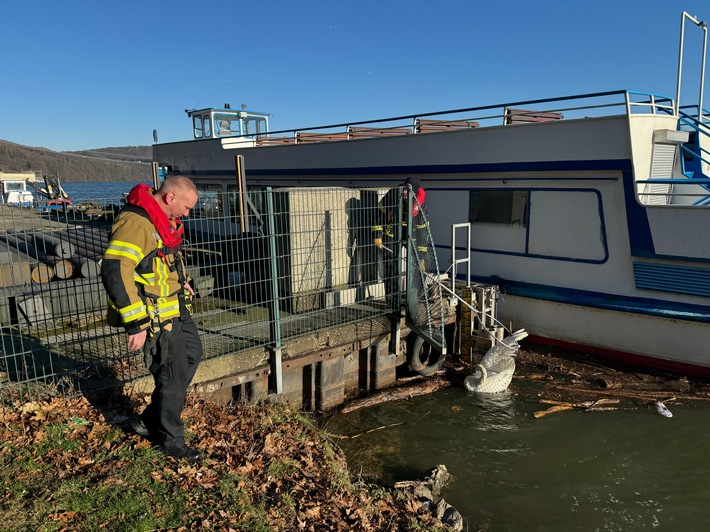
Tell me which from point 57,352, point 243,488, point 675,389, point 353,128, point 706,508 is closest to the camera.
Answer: point 243,488

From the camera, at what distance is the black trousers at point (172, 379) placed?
396 cm

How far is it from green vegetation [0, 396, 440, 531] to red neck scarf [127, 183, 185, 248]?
182 cm

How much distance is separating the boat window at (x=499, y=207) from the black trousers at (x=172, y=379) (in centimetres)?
728

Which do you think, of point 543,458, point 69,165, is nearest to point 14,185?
point 543,458

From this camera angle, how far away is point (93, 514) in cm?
338

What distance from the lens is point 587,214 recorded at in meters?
8.77

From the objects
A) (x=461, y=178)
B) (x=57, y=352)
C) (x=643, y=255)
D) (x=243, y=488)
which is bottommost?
(x=243, y=488)

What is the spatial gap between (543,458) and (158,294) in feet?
16.7

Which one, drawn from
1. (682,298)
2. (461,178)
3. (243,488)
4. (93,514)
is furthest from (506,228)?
(93,514)

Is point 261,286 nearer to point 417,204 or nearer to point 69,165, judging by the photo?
point 417,204

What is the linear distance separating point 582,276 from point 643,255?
42.8 inches

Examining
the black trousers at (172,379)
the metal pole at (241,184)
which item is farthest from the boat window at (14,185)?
the black trousers at (172,379)

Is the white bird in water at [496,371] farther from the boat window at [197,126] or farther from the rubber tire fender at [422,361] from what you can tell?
the boat window at [197,126]

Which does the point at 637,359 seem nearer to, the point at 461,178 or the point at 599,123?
the point at 599,123
